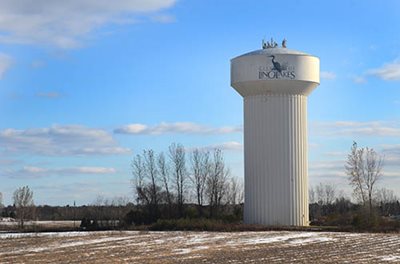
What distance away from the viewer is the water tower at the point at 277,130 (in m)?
42.8

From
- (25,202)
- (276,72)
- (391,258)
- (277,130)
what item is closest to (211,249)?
(391,258)

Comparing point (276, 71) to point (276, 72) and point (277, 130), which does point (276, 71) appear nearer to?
point (276, 72)

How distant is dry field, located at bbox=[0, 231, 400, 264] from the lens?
75.8 ft

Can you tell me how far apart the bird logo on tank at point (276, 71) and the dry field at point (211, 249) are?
11226mm

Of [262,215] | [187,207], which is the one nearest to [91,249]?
[262,215]

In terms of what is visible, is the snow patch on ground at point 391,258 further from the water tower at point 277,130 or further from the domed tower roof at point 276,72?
the domed tower roof at point 276,72

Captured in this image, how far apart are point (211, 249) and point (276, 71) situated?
59.3ft

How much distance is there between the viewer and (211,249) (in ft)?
88.7

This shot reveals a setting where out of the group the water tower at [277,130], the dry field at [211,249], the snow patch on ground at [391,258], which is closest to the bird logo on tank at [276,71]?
the water tower at [277,130]

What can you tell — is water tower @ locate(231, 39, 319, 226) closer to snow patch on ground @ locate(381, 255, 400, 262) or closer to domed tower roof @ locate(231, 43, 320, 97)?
domed tower roof @ locate(231, 43, 320, 97)

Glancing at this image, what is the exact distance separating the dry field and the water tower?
26.3ft

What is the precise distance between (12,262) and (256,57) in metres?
24.2

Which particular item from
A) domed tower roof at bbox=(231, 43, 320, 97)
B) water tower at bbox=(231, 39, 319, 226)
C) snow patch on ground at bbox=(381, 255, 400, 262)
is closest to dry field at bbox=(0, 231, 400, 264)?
snow patch on ground at bbox=(381, 255, 400, 262)

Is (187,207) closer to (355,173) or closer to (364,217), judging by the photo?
(355,173)
